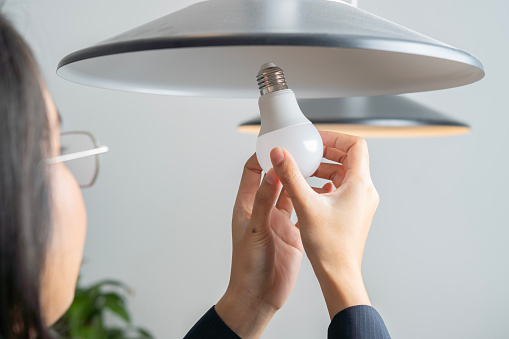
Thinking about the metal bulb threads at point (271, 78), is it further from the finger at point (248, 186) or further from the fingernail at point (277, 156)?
the finger at point (248, 186)

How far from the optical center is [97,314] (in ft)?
6.97

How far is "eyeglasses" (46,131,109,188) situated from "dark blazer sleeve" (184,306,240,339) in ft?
1.12

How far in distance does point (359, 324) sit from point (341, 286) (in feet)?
0.15

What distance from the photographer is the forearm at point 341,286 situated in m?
0.54

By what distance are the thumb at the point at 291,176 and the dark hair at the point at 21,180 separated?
0.20 metres

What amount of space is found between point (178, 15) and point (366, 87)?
0.75 feet

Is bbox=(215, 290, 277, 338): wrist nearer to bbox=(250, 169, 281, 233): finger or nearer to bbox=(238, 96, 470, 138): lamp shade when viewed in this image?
bbox=(250, 169, 281, 233): finger

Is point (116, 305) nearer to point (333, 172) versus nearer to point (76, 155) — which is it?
point (333, 172)

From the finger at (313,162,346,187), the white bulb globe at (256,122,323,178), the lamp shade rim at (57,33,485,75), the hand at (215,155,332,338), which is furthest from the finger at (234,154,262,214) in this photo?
the lamp shade rim at (57,33,485,75)

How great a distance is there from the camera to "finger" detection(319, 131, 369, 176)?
0.61m

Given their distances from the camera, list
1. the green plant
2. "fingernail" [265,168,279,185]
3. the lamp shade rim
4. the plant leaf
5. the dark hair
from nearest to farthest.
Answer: the lamp shade rim → the dark hair → "fingernail" [265,168,279,185] → the green plant → the plant leaf

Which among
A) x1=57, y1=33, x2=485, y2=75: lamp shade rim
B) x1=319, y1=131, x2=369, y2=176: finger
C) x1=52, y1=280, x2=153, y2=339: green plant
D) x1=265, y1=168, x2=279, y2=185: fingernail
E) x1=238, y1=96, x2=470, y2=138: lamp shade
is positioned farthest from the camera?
x1=52, y1=280, x2=153, y2=339: green plant

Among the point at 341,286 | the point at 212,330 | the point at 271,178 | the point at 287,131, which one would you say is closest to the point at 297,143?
the point at 287,131

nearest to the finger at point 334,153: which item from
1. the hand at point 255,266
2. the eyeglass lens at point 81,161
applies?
the hand at point 255,266
